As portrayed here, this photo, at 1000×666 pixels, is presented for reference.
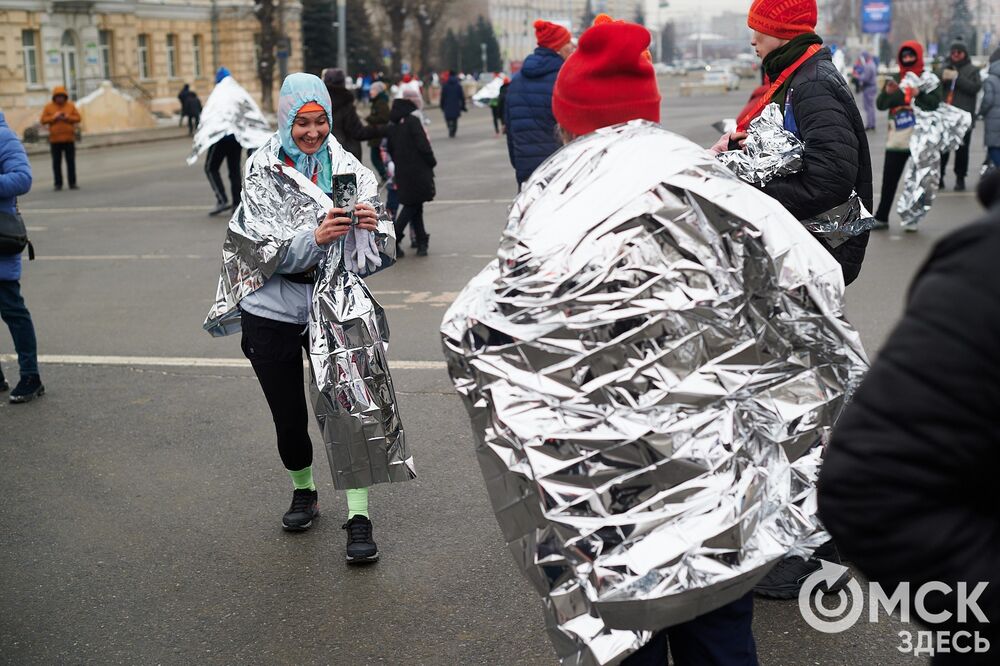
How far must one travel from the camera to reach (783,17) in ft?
13.7

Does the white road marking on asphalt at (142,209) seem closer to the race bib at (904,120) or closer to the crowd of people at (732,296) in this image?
the race bib at (904,120)

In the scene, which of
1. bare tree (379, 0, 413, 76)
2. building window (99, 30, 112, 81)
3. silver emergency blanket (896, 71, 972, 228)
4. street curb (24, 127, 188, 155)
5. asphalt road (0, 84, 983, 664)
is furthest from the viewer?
bare tree (379, 0, 413, 76)

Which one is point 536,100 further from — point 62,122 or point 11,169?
point 62,122

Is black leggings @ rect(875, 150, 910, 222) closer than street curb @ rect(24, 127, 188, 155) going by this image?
Yes

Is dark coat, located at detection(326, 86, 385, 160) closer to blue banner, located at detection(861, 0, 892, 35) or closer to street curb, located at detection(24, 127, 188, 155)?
street curb, located at detection(24, 127, 188, 155)

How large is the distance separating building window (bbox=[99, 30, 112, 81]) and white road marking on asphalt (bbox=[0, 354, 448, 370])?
41927mm

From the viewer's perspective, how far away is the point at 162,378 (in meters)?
7.29

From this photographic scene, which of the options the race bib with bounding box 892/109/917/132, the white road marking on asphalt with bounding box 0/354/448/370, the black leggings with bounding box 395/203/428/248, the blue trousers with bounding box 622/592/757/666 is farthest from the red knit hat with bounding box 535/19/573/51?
the blue trousers with bounding box 622/592/757/666

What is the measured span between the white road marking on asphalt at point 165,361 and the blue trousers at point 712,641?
4.84 m

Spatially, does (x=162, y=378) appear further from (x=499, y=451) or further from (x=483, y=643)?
(x=499, y=451)

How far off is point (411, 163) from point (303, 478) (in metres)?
7.01

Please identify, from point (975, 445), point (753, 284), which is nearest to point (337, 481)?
point (753, 284)

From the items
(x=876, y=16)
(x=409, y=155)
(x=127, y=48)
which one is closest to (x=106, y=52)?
(x=127, y=48)

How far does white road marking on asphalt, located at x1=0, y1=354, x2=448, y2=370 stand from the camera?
7.36 m
